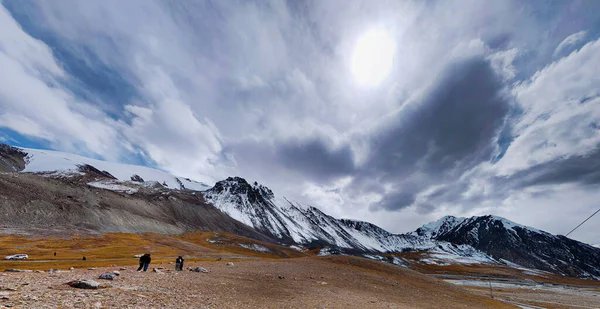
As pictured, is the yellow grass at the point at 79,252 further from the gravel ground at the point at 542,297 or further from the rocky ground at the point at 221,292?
the gravel ground at the point at 542,297

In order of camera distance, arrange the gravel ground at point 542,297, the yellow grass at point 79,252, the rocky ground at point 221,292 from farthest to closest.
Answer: the gravel ground at point 542,297
the yellow grass at point 79,252
the rocky ground at point 221,292

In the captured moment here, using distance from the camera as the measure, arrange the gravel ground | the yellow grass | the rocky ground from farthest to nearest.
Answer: the gravel ground < the yellow grass < the rocky ground

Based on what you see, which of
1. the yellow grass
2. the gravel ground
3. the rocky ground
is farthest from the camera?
the gravel ground

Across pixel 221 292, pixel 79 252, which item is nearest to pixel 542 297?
pixel 221 292

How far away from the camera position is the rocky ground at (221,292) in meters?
14.9

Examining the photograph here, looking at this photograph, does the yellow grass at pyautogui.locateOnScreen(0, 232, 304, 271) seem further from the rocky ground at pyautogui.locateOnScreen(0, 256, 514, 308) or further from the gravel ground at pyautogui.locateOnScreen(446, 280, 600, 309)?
the gravel ground at pyautogui.locateOnScreen(446, 280, 600, 309)

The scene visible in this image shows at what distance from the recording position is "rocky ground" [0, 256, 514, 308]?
48.7ft

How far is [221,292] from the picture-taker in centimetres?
2289

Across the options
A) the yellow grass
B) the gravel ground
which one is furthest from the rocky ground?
the gravel ground

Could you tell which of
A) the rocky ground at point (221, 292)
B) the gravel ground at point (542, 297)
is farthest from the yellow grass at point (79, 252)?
the gravel ground at point (542, 297)

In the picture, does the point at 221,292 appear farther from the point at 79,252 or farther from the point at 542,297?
the point at 542,297

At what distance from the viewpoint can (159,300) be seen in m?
17.0

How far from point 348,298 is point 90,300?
21.6 m

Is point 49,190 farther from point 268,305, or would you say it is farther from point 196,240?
point 268,305
